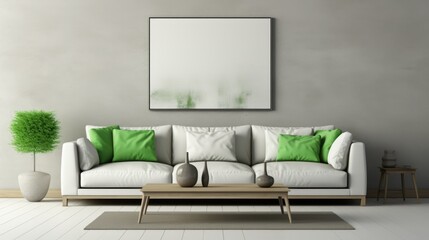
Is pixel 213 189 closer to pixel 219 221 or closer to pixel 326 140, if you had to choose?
pixel 219 221

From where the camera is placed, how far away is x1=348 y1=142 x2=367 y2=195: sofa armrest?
7.40m

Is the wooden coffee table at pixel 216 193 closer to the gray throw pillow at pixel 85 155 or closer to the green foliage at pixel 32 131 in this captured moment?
the gray throw pillow at pixel 85 155

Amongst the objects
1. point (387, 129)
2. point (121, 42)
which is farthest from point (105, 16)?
point (387, 129)

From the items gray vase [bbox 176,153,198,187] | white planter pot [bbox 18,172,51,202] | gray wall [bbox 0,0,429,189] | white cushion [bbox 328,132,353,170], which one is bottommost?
white planter pot [bbox 18,172,51,202]

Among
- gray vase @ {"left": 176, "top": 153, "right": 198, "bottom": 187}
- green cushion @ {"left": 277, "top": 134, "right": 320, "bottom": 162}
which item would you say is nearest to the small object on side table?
green cushion @ {"left": 277, "top": 134, "right": 320, "bottom": 162}

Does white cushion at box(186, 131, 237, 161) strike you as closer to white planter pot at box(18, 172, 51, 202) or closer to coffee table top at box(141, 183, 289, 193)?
coffee table top at box(141, 183, 289, 193)

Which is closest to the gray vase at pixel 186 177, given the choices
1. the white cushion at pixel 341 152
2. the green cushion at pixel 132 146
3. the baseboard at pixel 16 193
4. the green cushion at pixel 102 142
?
the green cushion at pixel 132 146

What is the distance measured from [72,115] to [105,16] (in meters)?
1.30

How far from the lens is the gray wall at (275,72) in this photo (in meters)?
8.46

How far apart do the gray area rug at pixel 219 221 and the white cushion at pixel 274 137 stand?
1.34 metres

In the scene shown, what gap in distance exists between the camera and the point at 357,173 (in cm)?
741

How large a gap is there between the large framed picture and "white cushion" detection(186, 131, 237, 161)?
1.85 feet

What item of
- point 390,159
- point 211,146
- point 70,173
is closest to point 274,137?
point 211,146

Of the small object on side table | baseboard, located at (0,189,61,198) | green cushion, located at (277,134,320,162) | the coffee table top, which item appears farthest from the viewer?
baseboard, located at (0,189,61,198)
